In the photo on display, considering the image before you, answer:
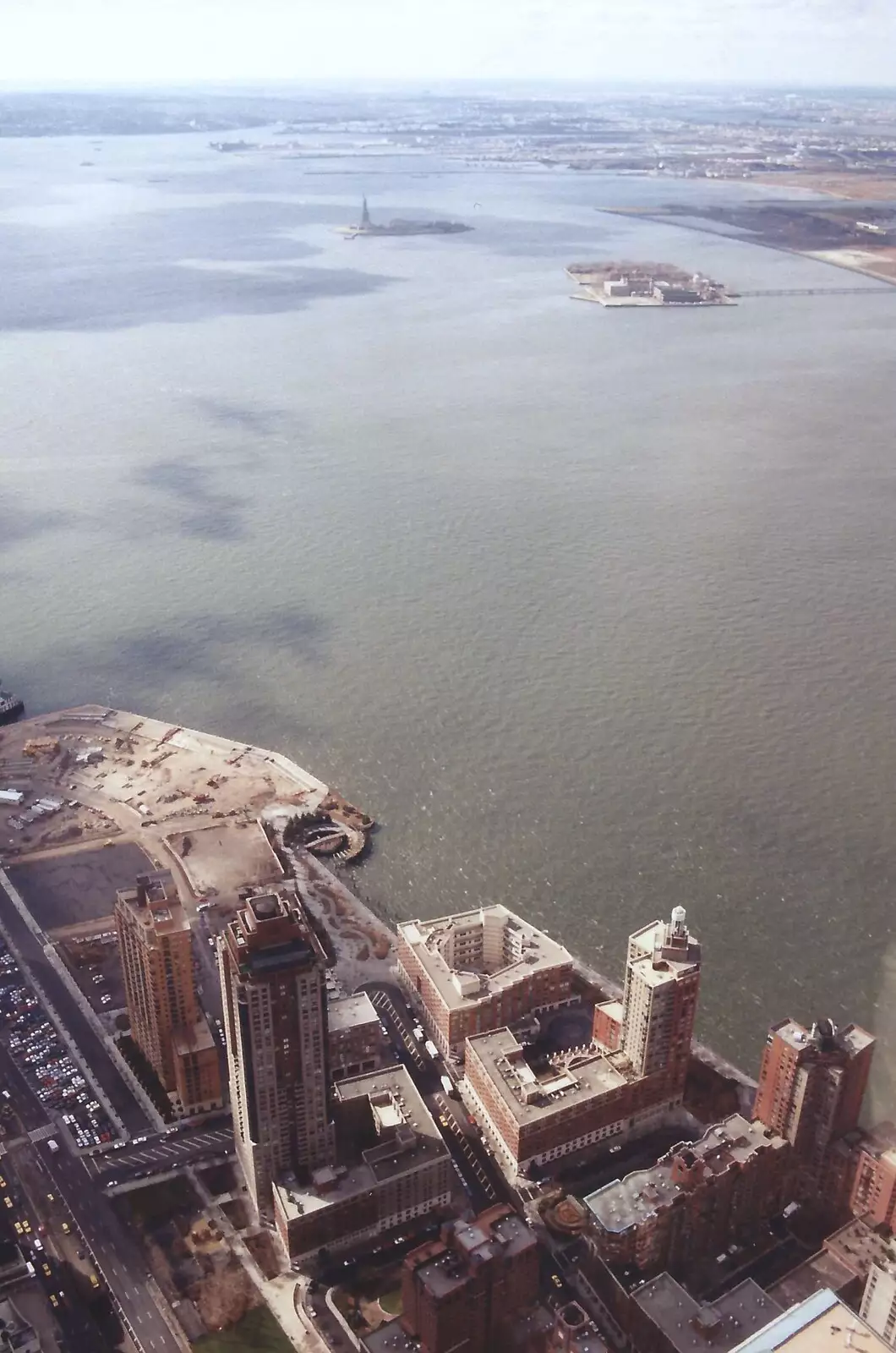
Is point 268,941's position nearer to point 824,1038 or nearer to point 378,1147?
point 378,1147

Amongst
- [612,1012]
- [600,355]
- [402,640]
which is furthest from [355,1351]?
[600,355]

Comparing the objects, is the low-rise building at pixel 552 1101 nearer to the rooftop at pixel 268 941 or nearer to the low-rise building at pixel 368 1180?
the low-rise building at pixel 368 1180

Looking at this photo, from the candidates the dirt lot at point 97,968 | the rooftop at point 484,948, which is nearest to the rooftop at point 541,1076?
the rooftop at point 484,948

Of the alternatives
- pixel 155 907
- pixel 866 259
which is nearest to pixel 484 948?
pixel 155 907

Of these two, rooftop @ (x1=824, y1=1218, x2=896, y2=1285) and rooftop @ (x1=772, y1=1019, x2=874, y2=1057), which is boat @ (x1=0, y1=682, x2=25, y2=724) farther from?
rooftop @ (x1=824, y1=1218, x2=896, y2=1285)

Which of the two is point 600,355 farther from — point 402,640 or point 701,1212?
point 701,1212

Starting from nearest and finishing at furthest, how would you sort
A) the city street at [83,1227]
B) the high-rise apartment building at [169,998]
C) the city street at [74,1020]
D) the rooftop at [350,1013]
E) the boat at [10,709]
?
the city street at [83,1227]
the high-rise apartment building at [169,998]
the rooftop at [350,1013]
the city street at [74,1020]
the boat at [10,709]
